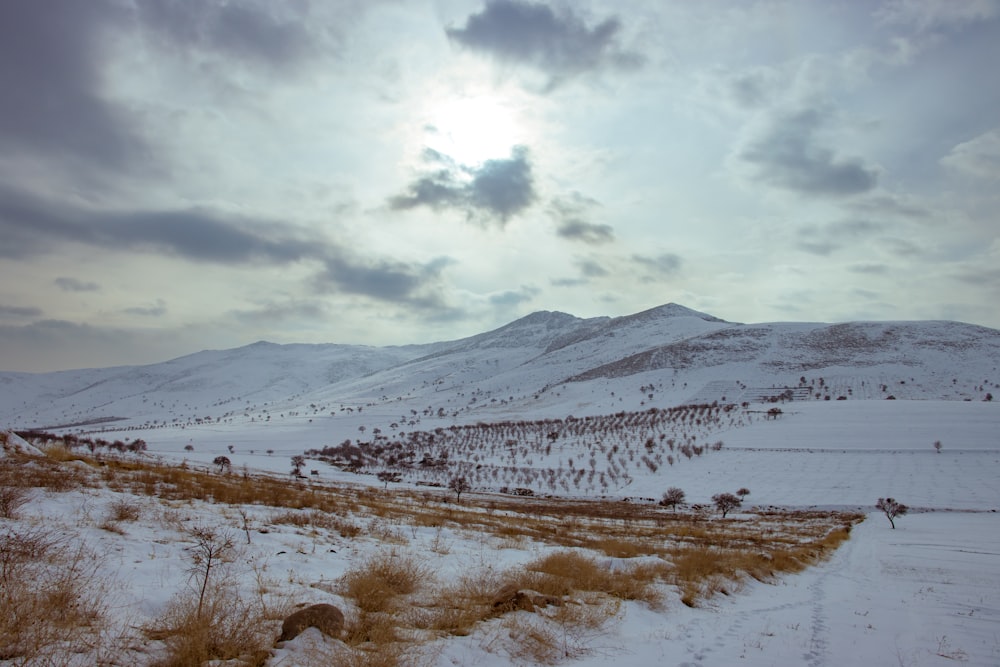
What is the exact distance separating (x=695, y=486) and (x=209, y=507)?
55411mm

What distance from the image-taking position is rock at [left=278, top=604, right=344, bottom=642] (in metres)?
6.30

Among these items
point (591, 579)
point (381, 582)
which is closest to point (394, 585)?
point (381, 582)

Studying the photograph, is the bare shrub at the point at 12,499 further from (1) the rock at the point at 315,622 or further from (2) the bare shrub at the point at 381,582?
(1) the rock at the point at 315,622

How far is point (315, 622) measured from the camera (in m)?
6.52

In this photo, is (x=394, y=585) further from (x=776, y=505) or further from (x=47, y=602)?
(x=776, y=505)

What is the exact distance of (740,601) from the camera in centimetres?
1224

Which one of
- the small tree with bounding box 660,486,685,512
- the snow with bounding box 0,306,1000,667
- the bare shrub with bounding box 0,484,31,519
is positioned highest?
the bare shrub with bounding box 0,484,31,519

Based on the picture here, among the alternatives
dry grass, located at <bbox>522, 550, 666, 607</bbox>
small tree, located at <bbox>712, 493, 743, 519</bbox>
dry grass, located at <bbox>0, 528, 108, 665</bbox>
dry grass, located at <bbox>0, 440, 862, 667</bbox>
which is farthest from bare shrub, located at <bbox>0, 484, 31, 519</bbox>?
small tree, located at <bbox>712, 493, 743, 519</bbox>

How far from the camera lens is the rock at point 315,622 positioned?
6.30 metres

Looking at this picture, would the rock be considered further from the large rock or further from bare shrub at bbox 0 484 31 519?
bare shrub at bbox 0 484 31 519

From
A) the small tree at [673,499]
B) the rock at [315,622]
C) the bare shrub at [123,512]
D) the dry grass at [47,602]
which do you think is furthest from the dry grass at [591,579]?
the small tree at [673,499]

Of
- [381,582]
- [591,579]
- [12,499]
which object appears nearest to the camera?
[381,582]

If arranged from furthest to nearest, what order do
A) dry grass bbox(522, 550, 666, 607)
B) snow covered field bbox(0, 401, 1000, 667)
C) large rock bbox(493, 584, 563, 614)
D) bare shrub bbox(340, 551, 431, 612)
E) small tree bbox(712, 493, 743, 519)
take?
small tree bbox(712, 493, 743, 519)
dry grass bbox(522, 550, 666, 607)
large rock bbox(493, 584, 563, 614)
bare shrub bbox(340, 551, 431, 612)
snow covered field bbox(0, 401, 1000, 667)

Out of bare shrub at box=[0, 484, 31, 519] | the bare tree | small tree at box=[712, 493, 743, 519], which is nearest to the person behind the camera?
the bare tree
